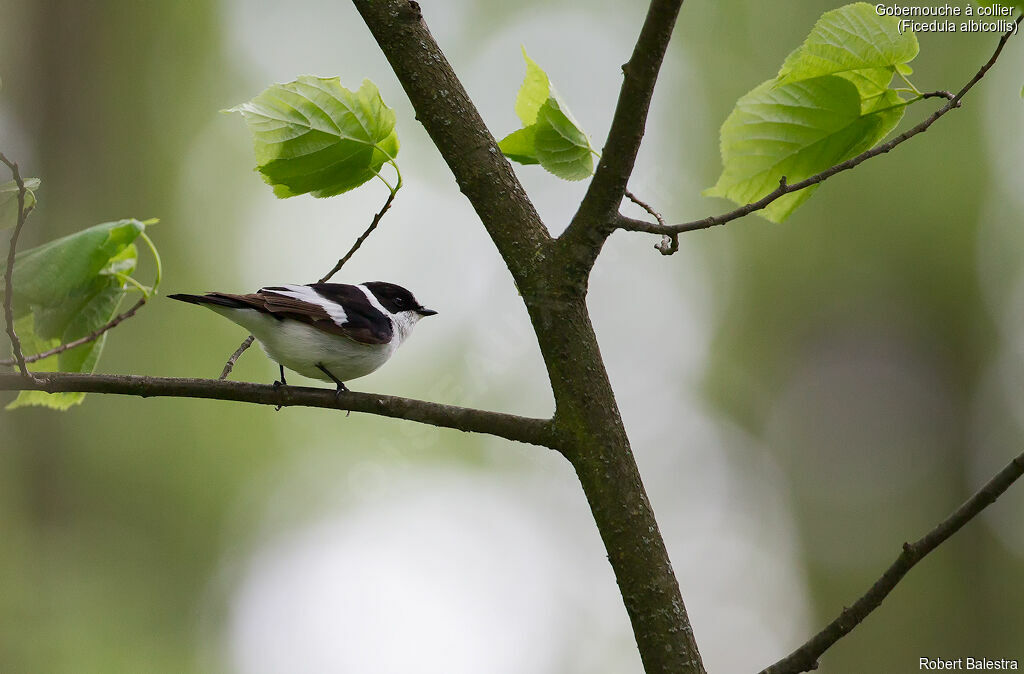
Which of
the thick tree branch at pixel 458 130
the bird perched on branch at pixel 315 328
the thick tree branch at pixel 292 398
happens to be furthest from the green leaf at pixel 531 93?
the bird perched on branch at pixel 315 328

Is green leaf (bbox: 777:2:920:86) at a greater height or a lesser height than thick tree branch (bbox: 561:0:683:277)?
greater

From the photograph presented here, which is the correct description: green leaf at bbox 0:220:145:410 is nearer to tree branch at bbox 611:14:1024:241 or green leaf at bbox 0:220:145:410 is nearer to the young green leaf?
the young green leaf

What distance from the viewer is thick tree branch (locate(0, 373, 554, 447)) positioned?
1.91 meters

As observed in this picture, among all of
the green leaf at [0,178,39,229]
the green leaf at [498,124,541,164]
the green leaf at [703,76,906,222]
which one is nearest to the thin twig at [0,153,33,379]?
the green leaf at [0,178,39,229]

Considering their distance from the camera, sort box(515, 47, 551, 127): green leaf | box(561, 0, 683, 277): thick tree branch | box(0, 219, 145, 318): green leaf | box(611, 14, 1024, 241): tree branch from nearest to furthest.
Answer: box(561, 0, 683, 277): thick tree branch, box(611, 14, 1024, 241): tree branch, box(515, 47, 551, 127): green leaf, box(0, 219, 145, 318): green leaf

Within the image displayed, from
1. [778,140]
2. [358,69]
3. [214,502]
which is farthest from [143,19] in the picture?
[778,140]

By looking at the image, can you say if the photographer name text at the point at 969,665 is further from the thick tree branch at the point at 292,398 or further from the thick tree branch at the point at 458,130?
the thick tree branch at the point at 458,130

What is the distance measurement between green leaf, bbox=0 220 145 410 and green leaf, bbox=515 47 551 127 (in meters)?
1.06

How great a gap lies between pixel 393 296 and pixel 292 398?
247 centimetres

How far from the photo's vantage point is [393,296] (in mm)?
4602

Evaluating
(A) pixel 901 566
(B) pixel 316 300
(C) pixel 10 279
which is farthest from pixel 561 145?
(B) pixel 316 300

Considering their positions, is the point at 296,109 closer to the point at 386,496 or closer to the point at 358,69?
the point at 386,496

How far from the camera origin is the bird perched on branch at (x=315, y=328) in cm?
358

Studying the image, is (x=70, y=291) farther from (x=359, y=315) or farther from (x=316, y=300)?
(x=359, y=315)
